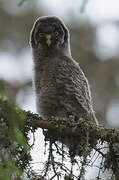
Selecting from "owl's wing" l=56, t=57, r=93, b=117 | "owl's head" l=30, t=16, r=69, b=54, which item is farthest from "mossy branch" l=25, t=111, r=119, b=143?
"owl's head" l=30, t=16, r=69, b=54

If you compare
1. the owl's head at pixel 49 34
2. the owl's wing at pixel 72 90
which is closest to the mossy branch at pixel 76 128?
the owl's wing at pixel 72 90

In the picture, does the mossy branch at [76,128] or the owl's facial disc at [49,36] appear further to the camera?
the owl's facial disc at [49,36]

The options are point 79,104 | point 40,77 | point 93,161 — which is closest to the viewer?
point 93,161

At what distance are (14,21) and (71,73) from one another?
28.3ft

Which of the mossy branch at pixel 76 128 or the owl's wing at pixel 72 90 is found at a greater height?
the owl's wing at pixel 72 90

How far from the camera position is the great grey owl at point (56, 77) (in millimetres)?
4281

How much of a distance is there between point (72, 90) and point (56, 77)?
0.82 ft

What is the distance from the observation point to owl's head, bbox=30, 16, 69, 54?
4910 mm

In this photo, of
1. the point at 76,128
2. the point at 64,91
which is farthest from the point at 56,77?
the point at 76,128

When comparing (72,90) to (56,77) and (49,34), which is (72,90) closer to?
(56,77)

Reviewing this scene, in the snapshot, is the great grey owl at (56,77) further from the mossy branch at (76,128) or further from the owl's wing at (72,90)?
Answer: the mossy branch at (76,128)

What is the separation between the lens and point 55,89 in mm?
4336

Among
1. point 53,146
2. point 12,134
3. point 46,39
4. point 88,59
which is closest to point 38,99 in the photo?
point 46,39

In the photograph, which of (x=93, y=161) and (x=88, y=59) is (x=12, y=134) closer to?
(x=93, y=161)
